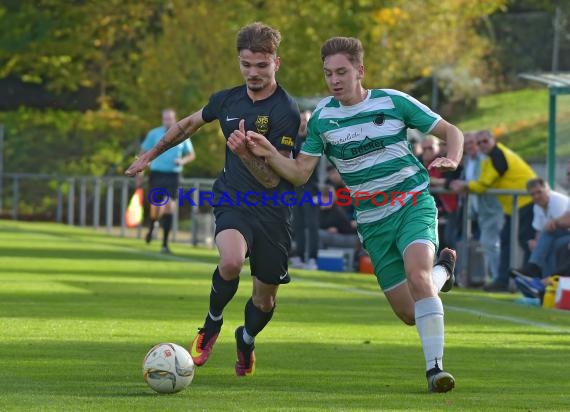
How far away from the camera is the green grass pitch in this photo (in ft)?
30.8

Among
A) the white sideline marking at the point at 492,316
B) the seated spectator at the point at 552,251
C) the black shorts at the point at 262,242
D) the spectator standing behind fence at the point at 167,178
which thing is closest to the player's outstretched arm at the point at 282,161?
the black shorts at the point at 262,242

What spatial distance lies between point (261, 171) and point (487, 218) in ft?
37.4

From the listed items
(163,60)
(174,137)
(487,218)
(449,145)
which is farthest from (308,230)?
(163,60)

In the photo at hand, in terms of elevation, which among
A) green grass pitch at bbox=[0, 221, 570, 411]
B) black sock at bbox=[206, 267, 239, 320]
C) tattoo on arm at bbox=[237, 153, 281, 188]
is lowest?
green grass pitch at bbox=[0, 221, 570, 411]

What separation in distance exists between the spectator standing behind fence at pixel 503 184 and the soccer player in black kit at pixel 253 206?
10224 mm

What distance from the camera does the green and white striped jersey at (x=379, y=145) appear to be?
34.9 feet

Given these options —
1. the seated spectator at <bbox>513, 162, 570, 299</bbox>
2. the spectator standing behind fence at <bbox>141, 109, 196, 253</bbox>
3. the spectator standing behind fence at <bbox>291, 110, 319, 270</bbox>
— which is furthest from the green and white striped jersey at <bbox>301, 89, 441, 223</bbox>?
the spectator standing behind fence at <bbox>141, 109, 196, 253</bbox>

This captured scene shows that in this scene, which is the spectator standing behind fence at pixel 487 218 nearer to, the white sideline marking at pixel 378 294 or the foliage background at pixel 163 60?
the white sideline marking at pixel 378 294

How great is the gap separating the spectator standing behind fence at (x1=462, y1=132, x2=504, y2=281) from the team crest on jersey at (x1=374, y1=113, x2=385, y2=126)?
35.5ft

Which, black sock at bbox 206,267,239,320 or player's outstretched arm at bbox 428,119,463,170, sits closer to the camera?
player's outstretched arm at bbox 428,119,463,170

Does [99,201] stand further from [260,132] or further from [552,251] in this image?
[260,132]

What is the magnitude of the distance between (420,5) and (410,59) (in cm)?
286

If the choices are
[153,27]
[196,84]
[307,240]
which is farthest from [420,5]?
[307,240]

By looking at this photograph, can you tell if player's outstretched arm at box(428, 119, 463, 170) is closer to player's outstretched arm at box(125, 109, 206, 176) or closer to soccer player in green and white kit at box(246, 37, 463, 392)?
soccer player in green and white kit at box(246, 37, 463, 392)
